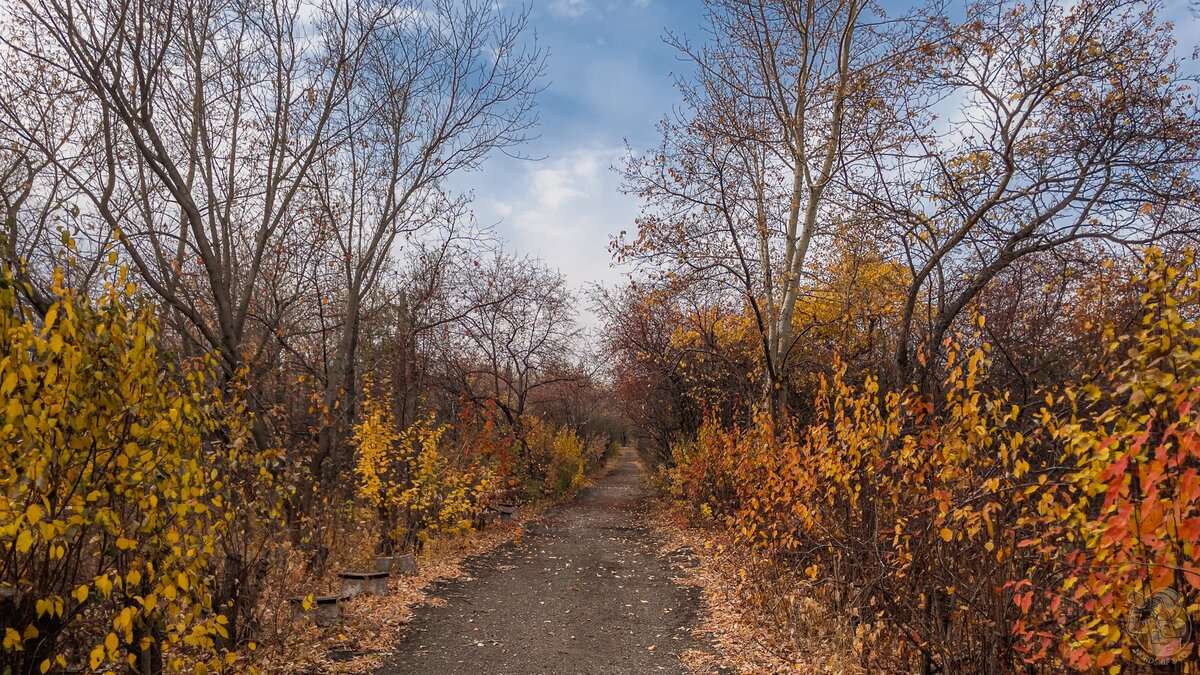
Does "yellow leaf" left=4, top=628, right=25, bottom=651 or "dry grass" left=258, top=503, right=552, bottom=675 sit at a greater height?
"yellow leaf" left=4, top=628, right=25, bottom=651

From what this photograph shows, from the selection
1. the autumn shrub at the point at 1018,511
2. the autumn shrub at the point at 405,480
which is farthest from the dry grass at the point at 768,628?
the autumn shrub at the point at 405,480

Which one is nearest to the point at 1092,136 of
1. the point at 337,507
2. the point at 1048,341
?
the point at 1048,341

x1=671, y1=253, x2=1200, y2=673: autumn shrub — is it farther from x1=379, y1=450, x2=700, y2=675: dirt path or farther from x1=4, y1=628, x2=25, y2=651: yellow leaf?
x1=4, y1=628, x2=25, y2=651: yellow leaf

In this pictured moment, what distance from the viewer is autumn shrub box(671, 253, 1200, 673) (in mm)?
2322

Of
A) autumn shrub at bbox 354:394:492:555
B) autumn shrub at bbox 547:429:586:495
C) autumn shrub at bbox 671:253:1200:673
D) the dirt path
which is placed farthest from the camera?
autumn shrub at bbox 547:429:586:495

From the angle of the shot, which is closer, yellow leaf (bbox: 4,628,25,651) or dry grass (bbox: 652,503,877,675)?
yellow leaf (bbox: 4,628,25,651)

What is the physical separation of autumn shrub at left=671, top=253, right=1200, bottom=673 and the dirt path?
5.12ft

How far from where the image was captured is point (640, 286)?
434 inches

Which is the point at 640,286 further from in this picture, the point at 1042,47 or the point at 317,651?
the point at 317,651

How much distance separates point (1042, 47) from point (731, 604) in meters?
6.79
